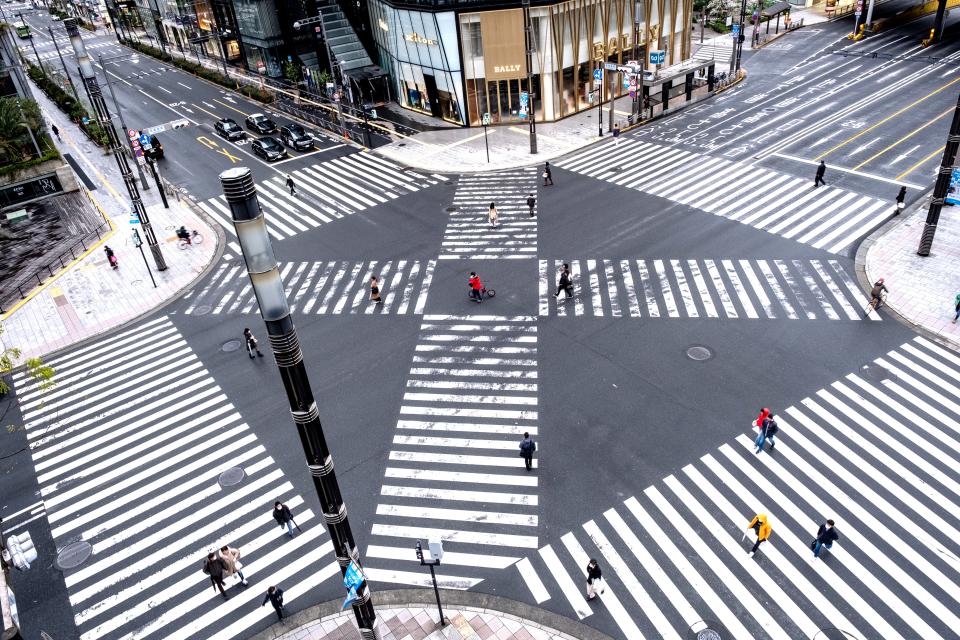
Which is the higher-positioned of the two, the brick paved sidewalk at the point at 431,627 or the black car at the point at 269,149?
the black car at the point at 269,149

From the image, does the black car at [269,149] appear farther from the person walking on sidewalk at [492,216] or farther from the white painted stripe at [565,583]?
the white painted stripe at [565,583]

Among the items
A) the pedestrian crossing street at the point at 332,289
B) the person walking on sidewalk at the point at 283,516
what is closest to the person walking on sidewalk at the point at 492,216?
the pedestrian crossing street at the point at 332,289

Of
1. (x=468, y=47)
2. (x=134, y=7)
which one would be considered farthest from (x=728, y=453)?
(x=134, y=7)

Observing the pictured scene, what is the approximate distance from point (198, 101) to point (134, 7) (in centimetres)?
5502

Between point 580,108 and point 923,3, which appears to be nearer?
point 580,108

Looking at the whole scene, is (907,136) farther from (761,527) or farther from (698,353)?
(761,527)

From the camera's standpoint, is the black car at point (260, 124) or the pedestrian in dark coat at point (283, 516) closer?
the pedestrian in dark coat at point (283, 516)

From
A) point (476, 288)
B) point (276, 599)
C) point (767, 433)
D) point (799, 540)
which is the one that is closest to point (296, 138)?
point (476, 288)

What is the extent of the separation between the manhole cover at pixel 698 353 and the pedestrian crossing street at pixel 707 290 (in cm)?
237

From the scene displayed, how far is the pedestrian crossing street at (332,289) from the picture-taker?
2989cm

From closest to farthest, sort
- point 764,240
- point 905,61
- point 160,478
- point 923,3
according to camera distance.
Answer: point 160,478
point 764,240
point 905,61
point 923,3

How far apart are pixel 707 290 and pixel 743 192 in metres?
11.9

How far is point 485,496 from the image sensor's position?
1947 centimetres

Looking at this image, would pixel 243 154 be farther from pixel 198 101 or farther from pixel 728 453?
pixel 728 453
